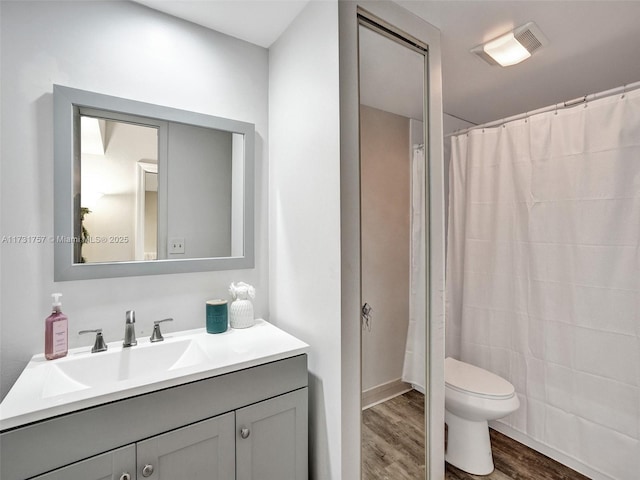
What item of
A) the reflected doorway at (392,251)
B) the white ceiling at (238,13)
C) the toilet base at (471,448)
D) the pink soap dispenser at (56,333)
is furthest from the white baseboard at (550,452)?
the white ceiling at (238,13)

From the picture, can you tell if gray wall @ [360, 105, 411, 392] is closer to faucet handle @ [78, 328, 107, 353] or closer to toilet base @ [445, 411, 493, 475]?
toilet base @ [445, 411, 493, 475]

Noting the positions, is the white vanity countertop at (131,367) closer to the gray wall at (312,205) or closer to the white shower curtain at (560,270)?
the gray wall at (312,205)

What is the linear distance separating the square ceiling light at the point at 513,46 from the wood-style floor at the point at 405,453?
73.5 inches

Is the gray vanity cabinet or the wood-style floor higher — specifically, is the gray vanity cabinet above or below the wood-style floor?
above

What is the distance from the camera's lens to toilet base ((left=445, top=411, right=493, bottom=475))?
68.5 inches

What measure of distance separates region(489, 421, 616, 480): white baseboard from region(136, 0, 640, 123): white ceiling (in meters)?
2.26

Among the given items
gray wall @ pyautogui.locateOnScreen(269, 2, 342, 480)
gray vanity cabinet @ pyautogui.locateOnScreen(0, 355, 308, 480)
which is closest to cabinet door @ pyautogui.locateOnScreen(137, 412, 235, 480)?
gray vanity cabinet @ pyautogui.locateOnScreen(0, 355, 308, 480)

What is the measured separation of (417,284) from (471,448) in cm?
107

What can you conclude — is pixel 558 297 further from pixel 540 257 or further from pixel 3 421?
pixel 3 421

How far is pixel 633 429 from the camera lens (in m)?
1.58

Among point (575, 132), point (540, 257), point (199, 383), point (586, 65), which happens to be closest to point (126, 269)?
point (199, 383)

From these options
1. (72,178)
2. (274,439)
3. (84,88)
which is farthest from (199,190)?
(274,439)

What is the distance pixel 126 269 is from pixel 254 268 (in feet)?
1.95

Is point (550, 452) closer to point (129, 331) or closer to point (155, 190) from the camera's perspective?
point (129, 331)
